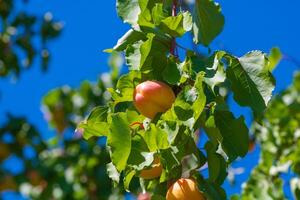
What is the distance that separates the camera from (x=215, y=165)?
3.65ft

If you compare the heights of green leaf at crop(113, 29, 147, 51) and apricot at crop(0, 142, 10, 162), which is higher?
apricot at crop(0, 142, 10, 162)

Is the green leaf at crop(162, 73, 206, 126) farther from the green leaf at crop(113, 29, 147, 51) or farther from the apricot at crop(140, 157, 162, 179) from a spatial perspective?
the green leaf at crop(113, 29, 147, 51)

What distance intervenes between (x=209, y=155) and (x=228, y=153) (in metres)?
0.03

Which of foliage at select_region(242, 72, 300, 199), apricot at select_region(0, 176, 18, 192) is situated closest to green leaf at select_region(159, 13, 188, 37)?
foliage at select_region(242, 72, 300, 199)

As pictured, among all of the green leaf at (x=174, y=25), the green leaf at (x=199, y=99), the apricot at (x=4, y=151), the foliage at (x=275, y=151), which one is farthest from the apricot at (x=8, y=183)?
the green leaf at (x=199, y=99)

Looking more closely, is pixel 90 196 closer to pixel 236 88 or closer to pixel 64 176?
pixel 64 176

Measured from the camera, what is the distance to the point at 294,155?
6.51 feet

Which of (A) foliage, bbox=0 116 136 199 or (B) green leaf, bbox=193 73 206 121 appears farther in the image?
(A) foliage, bbox=0 116 136 199

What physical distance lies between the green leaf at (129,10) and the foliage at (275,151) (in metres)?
0.88

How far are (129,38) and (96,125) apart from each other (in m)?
0.18

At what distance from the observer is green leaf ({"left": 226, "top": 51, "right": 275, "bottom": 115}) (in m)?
1.12

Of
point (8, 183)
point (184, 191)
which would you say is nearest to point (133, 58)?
point (184, 191)

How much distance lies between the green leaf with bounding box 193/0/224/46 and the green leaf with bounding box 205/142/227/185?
7.2 inches

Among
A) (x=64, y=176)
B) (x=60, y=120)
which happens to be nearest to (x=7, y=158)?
(x=64, y=176)
